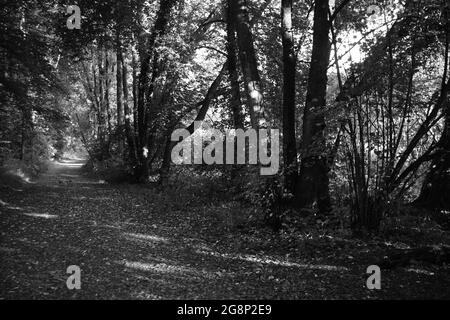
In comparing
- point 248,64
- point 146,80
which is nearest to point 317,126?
point 248,64

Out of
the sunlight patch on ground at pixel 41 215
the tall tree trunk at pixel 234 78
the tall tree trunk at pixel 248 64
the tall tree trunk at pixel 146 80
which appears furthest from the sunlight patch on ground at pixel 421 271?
the tall tree trunk at pixel 146 80

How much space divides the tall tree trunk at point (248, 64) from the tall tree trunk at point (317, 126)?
1.33 meters

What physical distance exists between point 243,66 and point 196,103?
391 inches

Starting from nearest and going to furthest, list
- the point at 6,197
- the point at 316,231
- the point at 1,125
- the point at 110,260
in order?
the point at 110,260 → the point at 316,231 → the point at 6,197 → the point at 1,125

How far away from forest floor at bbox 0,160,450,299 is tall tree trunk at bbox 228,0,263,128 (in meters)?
2.96

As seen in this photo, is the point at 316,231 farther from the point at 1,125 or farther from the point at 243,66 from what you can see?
the point at 1,125

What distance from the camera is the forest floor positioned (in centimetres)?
586

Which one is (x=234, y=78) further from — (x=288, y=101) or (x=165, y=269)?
(x=165, y=269)

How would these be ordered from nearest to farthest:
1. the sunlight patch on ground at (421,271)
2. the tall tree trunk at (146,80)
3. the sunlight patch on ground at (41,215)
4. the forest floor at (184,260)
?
the forest floor at (184,260), the sunlight patch on ground at (421,271), the sunlight patch on ground at (41,215), the tall tree trunk at (146,80)

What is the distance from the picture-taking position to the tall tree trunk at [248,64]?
998 centimetres

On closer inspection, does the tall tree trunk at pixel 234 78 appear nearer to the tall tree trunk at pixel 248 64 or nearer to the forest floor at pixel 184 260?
the tall tree trunk at pixel 248 64

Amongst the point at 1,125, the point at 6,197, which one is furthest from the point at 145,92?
the point at 6,197

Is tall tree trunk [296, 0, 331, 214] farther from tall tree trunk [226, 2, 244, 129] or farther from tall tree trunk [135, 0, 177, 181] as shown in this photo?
tall tree trunk [135, 0, 177, 181]
